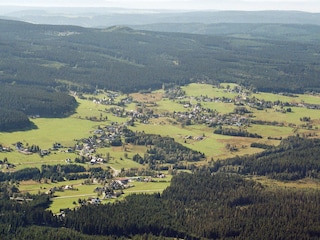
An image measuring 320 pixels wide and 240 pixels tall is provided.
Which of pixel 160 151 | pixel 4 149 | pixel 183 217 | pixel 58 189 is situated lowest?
pixel 160 151

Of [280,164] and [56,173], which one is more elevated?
[280,164]

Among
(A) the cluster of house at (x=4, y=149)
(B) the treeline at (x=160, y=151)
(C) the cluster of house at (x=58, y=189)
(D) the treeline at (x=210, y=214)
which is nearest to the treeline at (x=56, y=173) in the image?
(C) the cluster of house at (x=58, y=189)

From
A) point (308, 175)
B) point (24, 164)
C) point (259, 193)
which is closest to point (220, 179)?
point (259, 193)

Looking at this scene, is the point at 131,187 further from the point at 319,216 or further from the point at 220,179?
the point at 319,216

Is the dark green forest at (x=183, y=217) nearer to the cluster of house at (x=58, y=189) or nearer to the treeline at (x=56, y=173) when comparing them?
the cluster of house at (x=58, y=189)

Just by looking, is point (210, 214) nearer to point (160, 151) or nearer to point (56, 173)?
point (56, 173)

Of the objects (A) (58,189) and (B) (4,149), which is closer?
(A) (58,189)

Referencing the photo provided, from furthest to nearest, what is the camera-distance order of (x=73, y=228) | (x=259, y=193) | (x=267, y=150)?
(x=267, y=150), (x=259, y=193), (x=73, y=228)

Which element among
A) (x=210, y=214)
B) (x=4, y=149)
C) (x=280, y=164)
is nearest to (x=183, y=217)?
(x=210, y=214)
